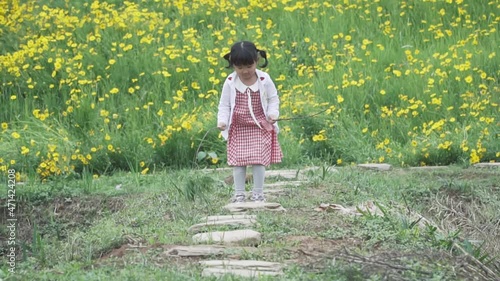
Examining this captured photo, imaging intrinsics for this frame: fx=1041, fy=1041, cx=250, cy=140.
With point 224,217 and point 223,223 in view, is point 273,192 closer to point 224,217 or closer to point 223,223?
point 224,217

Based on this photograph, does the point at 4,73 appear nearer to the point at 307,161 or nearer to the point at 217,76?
the point at 217,76

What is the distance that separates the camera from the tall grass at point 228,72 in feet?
30.9

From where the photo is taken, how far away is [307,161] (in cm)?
916

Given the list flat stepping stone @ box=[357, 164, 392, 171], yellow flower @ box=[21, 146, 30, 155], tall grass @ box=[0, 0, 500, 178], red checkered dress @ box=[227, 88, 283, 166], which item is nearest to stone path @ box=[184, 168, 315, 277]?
red checkered dress @ box=[227, 88, 283, 166]

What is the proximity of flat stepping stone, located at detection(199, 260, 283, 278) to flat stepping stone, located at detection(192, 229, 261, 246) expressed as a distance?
→ 1.52 feet

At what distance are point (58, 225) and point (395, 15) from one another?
21.3 ft

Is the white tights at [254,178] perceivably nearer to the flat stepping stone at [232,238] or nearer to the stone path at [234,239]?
the stone path at [234,239]

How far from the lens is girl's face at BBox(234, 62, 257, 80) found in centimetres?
681

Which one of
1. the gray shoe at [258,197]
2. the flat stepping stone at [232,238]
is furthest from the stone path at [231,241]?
the gray shoe at [258,197]

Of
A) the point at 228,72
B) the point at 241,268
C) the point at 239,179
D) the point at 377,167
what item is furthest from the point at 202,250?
the point at 228,72

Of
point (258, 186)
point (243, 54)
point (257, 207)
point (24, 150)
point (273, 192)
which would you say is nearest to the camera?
point (257, 207)

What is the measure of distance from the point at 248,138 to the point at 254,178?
0.90 ft

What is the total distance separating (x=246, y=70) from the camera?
269 inches

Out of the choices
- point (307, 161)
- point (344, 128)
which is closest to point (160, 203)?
point (307, 161)
